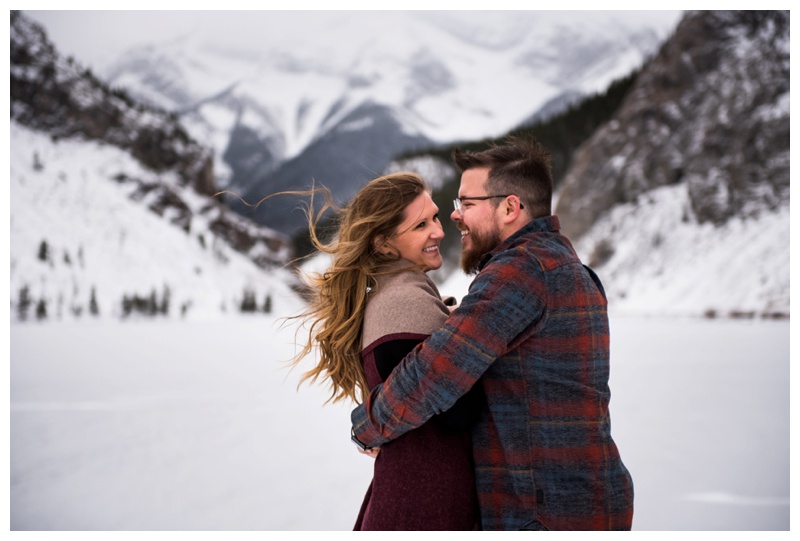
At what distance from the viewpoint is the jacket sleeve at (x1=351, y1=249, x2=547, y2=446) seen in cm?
240

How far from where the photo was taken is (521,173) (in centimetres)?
278

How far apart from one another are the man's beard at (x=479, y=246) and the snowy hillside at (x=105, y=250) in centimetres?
4347

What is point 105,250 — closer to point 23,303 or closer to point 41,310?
point 41,310

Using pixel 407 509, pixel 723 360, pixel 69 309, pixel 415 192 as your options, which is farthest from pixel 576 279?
pixel 69 309

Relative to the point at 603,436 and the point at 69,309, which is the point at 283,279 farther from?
the point at 603,436

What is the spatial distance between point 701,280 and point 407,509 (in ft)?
112

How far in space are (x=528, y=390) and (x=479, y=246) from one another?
2.14 feet

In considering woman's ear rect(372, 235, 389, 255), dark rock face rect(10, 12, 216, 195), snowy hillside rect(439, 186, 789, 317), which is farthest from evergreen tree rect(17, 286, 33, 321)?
woman's ear rect(372, 235, 389, 255)

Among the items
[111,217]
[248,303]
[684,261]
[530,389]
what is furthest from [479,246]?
[111,217]

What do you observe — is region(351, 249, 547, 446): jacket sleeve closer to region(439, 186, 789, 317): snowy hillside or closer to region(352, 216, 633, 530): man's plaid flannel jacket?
region(352, 216, 633, 530): man's plaid flannel jacket

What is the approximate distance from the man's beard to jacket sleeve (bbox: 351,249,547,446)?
32 centimetres

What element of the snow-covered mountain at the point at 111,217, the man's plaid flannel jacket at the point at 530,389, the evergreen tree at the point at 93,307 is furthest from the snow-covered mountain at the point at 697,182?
the man's plaid flannel jacket at the point at 530,389

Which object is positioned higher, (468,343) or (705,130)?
(705,130)

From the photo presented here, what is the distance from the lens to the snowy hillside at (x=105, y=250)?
47.7 meters
